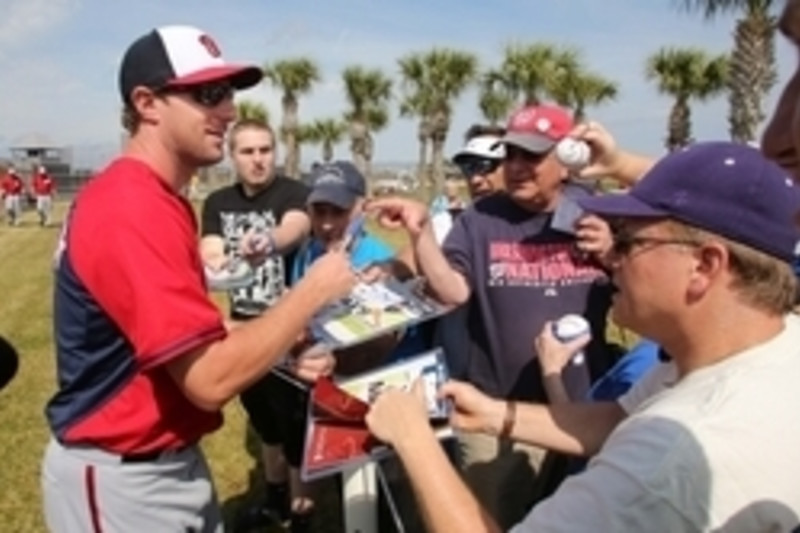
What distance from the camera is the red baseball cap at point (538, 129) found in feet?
11.6

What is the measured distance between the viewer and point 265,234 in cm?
385

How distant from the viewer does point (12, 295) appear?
12.8 metres

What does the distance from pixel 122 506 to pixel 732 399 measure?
1537 mm

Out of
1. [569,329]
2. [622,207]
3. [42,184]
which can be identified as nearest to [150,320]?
[622,207]

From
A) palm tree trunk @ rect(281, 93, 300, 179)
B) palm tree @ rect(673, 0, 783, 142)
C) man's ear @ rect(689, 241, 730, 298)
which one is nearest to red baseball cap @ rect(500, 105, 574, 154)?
man's ear @ rect(689, 241, 730, 298)

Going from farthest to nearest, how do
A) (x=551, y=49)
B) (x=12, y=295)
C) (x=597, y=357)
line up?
(x=551, y=49) < (x=12, y=295) < (x=597, y=357)

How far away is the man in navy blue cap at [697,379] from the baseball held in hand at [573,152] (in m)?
1.11

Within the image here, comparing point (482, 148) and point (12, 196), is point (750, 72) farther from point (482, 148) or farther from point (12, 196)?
point (12, 196)

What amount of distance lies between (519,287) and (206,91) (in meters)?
1.64

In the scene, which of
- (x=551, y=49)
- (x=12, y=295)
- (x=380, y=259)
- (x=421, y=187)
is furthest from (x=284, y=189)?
(x=551, y=49)

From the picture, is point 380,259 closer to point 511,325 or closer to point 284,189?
point 511,325

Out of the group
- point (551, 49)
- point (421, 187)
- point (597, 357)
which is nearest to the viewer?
point (597, 357)

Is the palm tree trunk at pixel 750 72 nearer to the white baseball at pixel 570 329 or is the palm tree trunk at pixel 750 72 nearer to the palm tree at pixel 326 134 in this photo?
the white baseball at pixel 570 329

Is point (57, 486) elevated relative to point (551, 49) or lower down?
elevated
